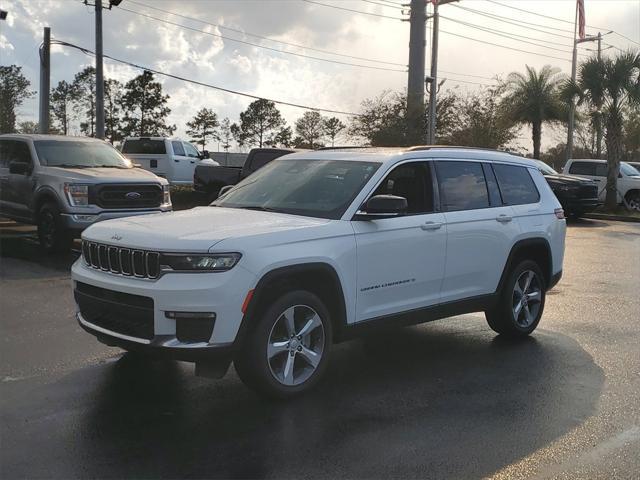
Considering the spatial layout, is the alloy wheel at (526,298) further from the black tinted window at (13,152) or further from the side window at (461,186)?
the black tinted window at (13,152)

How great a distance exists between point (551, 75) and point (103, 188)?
31968mm

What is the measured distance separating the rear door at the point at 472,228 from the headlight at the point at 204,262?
219 cm

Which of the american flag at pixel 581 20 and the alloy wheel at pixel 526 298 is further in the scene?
the american flag at pixel 581 20

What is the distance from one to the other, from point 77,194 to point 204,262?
7.62 meters

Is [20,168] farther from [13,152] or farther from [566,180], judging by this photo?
[566,180]

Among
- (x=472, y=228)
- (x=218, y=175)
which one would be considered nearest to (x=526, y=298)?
(x=472, y=228)

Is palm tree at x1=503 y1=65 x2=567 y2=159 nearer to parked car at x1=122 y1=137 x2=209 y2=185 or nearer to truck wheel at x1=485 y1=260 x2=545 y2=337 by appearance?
parked car at x1=122 y1=137 x2=209 y2=185

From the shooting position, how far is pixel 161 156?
78.8 feet

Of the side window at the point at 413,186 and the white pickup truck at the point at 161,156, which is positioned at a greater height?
the white pickup truck at the point at 161,156

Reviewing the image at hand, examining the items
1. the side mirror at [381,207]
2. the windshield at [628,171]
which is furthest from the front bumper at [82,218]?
the windshield at [628,171]

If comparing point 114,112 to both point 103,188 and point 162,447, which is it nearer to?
point 103,188

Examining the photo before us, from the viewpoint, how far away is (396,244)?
5.27 metres

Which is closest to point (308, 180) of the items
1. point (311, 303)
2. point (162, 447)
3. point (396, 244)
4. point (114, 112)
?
point (396, 244)

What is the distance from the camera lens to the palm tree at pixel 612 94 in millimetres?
24516
